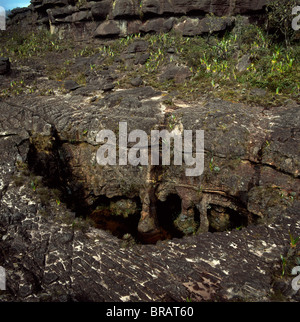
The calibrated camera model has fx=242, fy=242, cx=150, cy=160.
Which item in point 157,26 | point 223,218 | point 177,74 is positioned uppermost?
point 157,26

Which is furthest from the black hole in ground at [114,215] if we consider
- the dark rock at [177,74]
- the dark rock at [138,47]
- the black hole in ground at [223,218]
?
the dark rock at [138,47]

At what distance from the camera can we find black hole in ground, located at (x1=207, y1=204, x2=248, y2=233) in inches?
382

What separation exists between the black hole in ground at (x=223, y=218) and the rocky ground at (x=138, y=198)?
41 millimetres

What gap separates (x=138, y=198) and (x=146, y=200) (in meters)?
1.39

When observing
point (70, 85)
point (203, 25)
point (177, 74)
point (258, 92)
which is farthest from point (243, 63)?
point (70, 85)

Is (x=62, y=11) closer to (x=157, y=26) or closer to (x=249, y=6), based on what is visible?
(x=157, y=26)

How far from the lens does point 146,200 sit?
33.3 ft

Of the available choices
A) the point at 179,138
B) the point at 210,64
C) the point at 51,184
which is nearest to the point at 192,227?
the point at 179,138

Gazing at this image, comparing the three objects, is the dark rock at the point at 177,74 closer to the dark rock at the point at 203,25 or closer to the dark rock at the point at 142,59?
the dark rock at the point at 142,59

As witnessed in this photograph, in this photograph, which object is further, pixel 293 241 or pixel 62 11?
pixel 62 11

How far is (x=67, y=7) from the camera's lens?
1959 cm

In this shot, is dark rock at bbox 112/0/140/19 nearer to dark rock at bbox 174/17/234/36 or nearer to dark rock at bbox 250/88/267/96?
dark rock at bbox 174/17/234/36

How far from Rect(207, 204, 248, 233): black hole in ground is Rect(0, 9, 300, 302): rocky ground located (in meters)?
0.04

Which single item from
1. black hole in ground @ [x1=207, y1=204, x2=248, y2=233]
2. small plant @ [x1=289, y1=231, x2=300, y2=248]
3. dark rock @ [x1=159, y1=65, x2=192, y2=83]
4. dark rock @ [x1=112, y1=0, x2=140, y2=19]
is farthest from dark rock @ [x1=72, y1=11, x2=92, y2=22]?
small plant @ [x1=289, y1=231, x2=300, y2=248]
